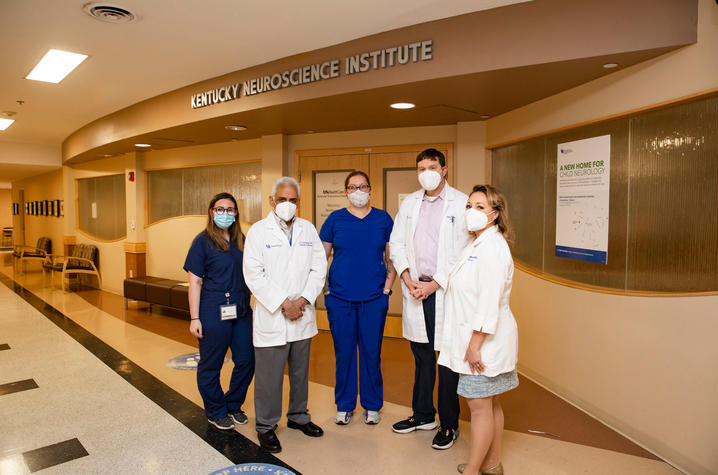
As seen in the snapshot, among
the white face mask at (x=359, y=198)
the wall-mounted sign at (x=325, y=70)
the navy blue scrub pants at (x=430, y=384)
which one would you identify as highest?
the wall-mounted sign at (x=325, y=70)

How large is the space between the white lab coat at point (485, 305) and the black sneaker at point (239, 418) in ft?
5.24

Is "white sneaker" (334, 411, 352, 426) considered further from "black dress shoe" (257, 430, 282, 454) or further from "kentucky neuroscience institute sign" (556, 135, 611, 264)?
"kentucky neuroscience institute sign" (556, 135, 611, 264)

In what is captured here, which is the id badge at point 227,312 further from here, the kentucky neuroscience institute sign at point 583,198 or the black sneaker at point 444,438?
the kentucky neuroscience institute sign at point 583,198

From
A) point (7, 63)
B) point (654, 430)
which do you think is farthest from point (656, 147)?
point (7, 63)

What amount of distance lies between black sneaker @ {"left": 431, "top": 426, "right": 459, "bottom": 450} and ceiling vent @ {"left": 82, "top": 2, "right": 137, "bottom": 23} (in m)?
3.51

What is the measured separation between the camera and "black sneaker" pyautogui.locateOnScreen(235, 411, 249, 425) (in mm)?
3162

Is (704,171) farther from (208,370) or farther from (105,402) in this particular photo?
(105,402)

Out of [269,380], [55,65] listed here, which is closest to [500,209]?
[269,380]

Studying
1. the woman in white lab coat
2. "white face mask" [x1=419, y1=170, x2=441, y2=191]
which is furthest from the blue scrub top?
the woman in white lab coat

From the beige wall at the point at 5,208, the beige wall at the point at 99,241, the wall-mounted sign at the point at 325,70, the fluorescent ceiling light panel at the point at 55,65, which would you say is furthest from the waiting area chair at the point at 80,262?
the beige wall at the point at 5,208

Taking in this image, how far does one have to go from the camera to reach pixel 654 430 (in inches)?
111

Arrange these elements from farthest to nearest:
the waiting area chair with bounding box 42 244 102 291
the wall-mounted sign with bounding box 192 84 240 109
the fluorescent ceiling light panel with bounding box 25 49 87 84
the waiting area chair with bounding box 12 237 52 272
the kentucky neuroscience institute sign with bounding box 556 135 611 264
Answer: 1. the waiting area chair with bounding box 12 237 52 272
2. the waiting area chair with bounding box 42 244 102 291
3. the wall-mounted sign with bounding box 192 84 240 109
4. the fluorescent ceiling light panel with bounding box 25 49 87 84
5. the kentucky neuroscience institute sign with bounding box 556 135 611 264

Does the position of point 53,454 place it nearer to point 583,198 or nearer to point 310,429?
point 310,429

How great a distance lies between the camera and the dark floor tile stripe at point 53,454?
269 cm
